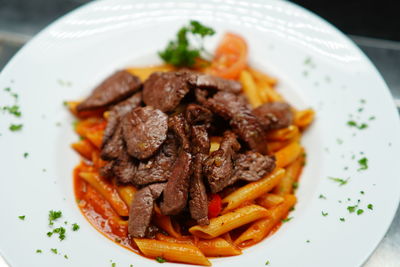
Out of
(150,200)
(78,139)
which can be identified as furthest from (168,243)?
(78,139)

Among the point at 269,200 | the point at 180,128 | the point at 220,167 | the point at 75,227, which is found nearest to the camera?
the point at 75,227

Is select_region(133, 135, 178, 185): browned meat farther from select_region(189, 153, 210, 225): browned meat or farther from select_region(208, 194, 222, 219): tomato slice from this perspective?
select_region(208, 194, 222, 219): tomato slice

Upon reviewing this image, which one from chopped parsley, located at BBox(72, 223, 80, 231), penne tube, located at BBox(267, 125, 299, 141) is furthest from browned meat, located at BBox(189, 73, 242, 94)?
chopped parsley, located at BBox(72, 223, 80, 231)

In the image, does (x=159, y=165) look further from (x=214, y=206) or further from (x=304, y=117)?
(x=304, y=117)

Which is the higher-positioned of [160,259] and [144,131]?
[144,131]

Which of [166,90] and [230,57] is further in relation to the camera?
[230,57]

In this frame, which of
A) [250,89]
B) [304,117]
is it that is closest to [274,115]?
[304,117]

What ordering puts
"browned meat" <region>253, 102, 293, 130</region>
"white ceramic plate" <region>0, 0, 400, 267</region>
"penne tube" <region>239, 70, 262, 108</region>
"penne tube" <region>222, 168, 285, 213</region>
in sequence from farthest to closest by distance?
"penne tube" <region>239, 70, 262, 108</region>, "browned meat" <region>253, 102, 293, 130</region>, "penne tube" <region>222, 168, 285, 213</region>, "white ceramic plate" <region>0, 0, 400, 267</region>
